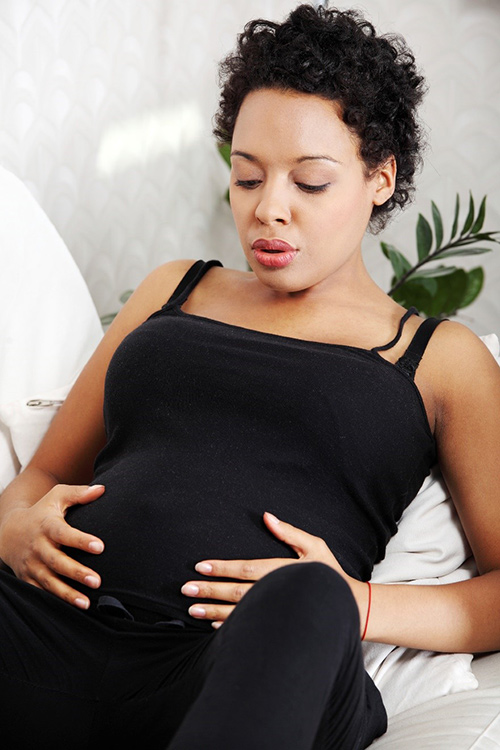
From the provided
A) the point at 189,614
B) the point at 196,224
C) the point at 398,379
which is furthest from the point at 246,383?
the point at 196,224

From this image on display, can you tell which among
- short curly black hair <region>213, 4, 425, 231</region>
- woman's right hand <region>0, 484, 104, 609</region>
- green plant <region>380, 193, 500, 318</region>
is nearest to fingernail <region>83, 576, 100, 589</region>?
woman's right hand <region>0, 484, 104, 609</region>

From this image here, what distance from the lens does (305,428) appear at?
3.66ft

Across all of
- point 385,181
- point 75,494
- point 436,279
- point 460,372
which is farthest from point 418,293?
point 75,494

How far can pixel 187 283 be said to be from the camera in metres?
1.42

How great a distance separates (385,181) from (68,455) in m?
0.64

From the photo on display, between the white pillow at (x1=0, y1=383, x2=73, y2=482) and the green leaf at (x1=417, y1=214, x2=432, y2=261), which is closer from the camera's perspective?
the white pillow at (x1=0, y1=383, x2=73, y2=482)

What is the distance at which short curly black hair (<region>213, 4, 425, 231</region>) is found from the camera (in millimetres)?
1229

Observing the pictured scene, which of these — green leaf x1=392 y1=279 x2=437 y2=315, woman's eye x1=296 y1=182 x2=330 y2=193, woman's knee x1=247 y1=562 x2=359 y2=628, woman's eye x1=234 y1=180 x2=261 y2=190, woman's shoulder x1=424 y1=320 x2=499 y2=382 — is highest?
woman's eye x1=234 y1=180 x2=261 y2=190

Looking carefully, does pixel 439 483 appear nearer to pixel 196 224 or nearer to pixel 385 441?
pixel 385 441

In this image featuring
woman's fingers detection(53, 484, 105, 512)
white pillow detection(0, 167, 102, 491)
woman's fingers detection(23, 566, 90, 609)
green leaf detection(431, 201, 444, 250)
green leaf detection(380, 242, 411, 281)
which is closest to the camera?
woman's fingers detection(23, 566, 90, 609)

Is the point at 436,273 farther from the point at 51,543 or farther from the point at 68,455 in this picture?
the point at 51,543

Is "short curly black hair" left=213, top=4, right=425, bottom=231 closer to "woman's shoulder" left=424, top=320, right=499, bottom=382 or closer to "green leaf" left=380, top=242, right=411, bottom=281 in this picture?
"woman's shoulder" left=424, top=320, right=499, bottom=382

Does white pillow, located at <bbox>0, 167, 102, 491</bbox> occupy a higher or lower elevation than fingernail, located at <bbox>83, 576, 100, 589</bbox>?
higher

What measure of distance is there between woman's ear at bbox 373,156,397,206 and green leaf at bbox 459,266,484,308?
2.73 ft
